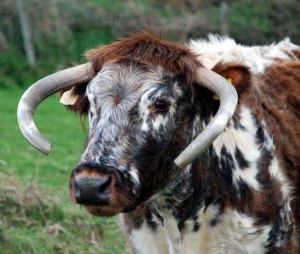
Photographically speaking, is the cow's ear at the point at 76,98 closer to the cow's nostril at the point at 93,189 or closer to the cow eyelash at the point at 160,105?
the cow eyelash at the point at 160,105

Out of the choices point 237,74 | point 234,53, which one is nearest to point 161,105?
point 237,74

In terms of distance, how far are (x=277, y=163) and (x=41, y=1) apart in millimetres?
19804

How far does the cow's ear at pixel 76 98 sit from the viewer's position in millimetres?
5914

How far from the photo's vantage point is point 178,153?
219 inches

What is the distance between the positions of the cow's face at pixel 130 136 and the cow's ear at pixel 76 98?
0.81ft

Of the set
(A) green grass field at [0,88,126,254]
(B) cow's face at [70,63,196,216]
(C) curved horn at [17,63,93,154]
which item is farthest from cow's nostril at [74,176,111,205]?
(A) green grass field at [0,88,126,254]

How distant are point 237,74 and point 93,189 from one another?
1198mm

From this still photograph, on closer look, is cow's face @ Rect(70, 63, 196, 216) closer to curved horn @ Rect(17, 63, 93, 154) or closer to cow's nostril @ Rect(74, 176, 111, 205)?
cow's nostril @ Rect(74, 176, 111, 205)

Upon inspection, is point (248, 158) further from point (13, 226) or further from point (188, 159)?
point (13, 226)

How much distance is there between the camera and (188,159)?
5.15 meters

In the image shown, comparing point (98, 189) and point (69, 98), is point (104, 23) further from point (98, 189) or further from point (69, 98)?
point (98, 189)

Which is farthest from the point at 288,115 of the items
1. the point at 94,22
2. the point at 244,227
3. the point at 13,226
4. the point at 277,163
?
the point at 94,22

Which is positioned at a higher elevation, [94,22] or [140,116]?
[140,116]

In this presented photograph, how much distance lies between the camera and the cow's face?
5.13m
